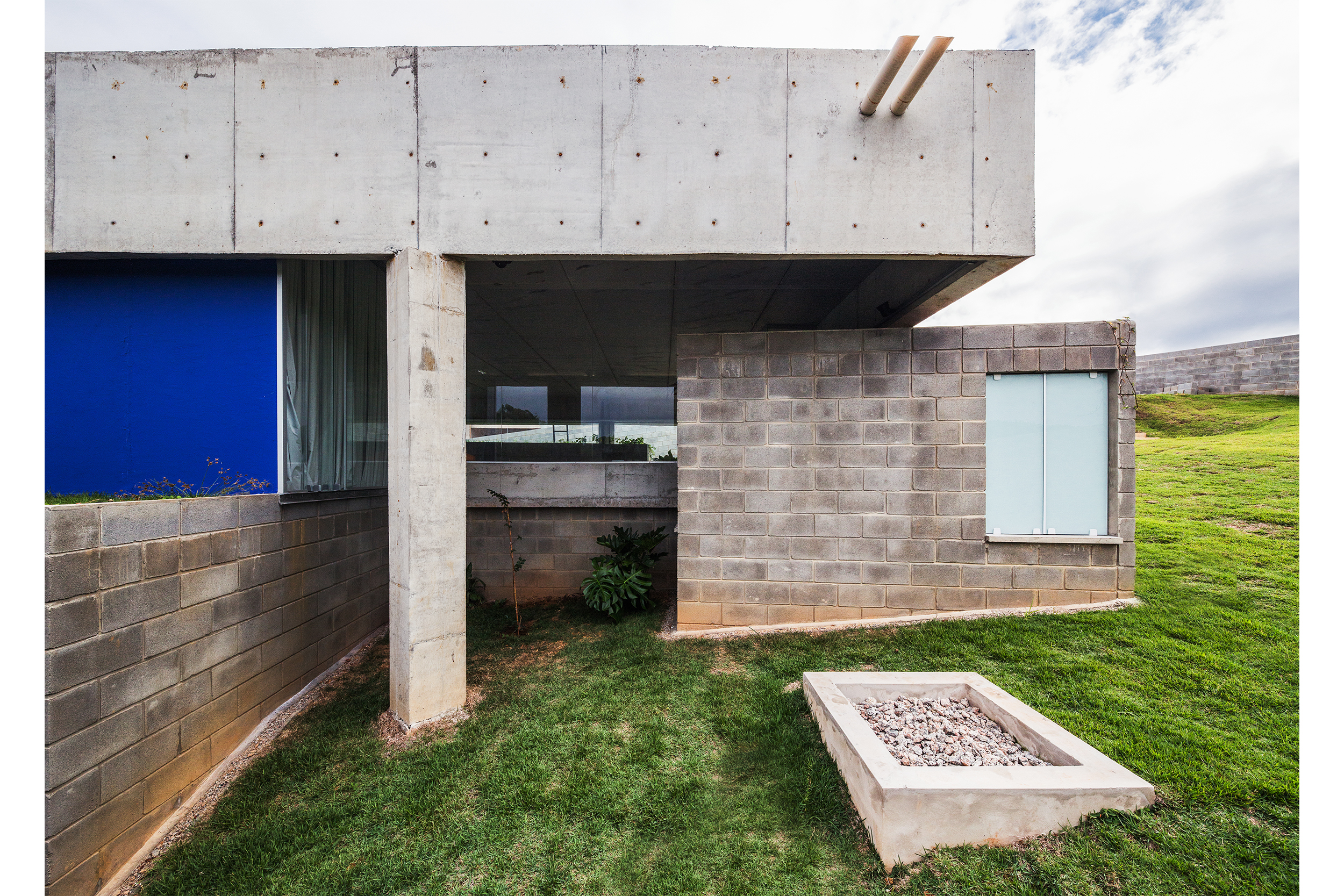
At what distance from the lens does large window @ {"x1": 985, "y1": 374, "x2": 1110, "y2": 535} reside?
4.45m

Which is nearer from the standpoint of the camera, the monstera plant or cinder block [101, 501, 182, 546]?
cinder block [101, 501, 182, 546]

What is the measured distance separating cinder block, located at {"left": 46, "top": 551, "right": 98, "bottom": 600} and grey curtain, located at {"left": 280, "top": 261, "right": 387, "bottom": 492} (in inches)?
56.2

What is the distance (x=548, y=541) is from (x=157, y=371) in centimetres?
355

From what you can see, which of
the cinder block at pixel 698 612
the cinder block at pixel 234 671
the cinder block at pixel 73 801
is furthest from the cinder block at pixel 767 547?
the cinder block at pixel 73 801

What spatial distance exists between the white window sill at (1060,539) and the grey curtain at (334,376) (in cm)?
544

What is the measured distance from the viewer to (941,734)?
2.73 meters

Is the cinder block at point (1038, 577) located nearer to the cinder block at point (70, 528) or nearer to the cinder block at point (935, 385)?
the cinder block at point (935, 385)

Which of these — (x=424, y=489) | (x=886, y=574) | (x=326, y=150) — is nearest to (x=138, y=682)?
(x=424, y=489)

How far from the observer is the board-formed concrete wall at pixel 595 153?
3.46m

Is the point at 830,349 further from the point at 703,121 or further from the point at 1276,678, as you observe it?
the point at 1276,678

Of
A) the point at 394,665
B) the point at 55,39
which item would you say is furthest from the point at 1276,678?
the point at 55,39

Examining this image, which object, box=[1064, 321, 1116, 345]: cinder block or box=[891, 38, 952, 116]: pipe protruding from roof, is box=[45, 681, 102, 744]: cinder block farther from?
box=[1064, 321, 1116, 345]: cinder block

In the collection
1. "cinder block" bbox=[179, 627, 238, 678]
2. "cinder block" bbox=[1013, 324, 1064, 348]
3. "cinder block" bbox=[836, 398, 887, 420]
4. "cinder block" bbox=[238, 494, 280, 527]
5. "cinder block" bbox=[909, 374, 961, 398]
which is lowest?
"cinder block" bbox=[179, 627, 238, 678]

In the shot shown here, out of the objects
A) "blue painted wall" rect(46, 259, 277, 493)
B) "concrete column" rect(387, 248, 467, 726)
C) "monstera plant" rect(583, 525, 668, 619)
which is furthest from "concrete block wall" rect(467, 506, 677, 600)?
"blue painted wall" rect(46, 259, 277, 493)
